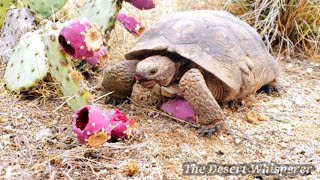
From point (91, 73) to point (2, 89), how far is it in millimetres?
558

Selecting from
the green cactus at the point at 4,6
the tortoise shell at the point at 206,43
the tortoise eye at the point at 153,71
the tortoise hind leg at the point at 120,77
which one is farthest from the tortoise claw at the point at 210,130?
the green cactus at the point at 4,6

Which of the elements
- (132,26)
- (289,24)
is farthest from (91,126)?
(289,24)

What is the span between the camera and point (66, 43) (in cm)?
191

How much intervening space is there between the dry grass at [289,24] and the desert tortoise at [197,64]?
3.16ft

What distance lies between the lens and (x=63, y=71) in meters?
2.03

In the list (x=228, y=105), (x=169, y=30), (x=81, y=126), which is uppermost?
(x=169, y=30)

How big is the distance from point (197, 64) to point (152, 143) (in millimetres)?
485

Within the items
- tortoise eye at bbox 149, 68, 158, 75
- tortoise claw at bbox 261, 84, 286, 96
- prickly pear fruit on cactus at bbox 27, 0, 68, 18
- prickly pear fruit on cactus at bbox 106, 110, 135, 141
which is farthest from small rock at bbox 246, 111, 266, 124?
prickly pear fruit on cactus at bbox 27, 0, 68, 18

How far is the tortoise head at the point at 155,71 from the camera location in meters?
2.33

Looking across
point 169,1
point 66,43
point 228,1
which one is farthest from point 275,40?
point 66,43

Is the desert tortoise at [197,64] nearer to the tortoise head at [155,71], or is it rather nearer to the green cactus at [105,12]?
the tortoise head at [155,71]

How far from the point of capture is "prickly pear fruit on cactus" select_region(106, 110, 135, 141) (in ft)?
6.83

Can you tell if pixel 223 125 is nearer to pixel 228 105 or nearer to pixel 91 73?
pixel 228 105

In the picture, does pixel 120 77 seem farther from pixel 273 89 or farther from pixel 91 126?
pixel 273 89
